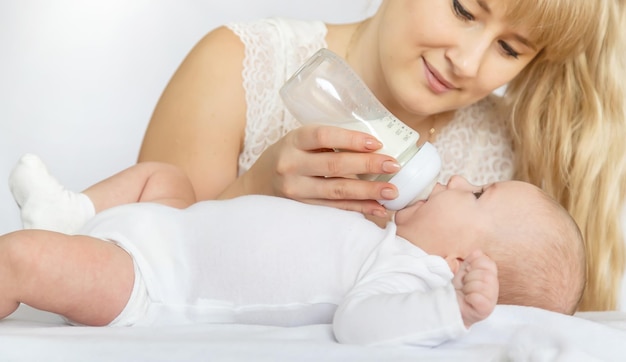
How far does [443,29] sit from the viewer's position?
198cm

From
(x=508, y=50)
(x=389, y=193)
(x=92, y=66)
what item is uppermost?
(x=508, y=50)

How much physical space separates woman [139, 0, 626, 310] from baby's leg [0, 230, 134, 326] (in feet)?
1.78

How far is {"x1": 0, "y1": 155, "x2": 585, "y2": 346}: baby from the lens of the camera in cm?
141

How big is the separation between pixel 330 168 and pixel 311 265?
268 mm

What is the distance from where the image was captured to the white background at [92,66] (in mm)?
3018

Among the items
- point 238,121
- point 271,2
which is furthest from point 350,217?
point 271,2

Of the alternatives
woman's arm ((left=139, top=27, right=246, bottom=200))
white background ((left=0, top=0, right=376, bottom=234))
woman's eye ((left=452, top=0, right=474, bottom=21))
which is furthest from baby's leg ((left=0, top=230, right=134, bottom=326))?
white background ((left=0, top=0, right=376, bottom=234))

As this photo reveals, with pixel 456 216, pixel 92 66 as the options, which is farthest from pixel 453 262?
pixel 92 66

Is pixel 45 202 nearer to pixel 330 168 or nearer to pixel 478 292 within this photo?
pixel 330 168

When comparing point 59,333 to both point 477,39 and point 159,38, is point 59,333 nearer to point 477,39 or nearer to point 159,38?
point 477,39

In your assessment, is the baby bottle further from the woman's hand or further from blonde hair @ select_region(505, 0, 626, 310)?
blonde hair @ select_region(505, 0, 626, 310)

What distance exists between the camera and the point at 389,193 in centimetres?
165

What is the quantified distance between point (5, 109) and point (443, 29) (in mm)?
1604

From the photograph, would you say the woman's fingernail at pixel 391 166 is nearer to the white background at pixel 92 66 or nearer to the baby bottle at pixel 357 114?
the baby bottle at pixel 357 114
